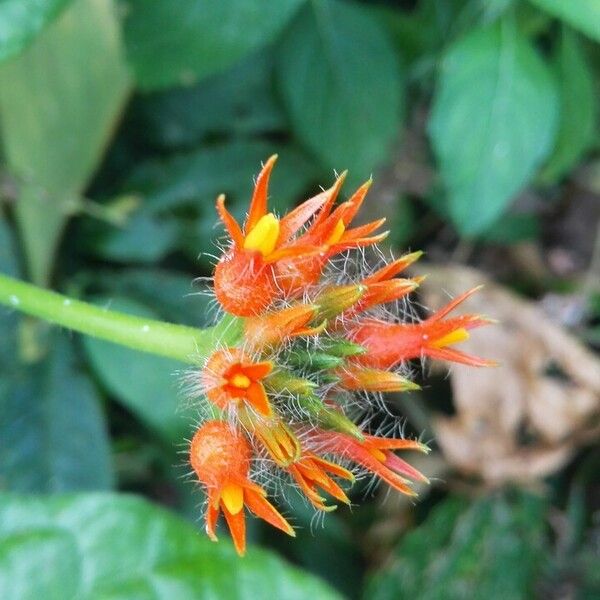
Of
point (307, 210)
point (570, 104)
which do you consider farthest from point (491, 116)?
point (307, 210)

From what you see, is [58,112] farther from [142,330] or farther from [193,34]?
[142,330]

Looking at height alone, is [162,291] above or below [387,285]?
below

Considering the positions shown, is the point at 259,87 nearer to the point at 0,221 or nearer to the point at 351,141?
the point at 351,141

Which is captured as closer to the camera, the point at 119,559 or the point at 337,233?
the point at 337,233

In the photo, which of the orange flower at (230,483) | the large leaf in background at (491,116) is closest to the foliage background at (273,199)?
the large leaf in background at (491,116)

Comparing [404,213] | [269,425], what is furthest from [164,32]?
[269,425]

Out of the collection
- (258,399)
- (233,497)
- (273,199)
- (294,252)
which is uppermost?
(294,252)

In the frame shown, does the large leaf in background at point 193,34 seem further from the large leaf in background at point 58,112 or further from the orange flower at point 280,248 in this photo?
the orange flower at point 280,248
